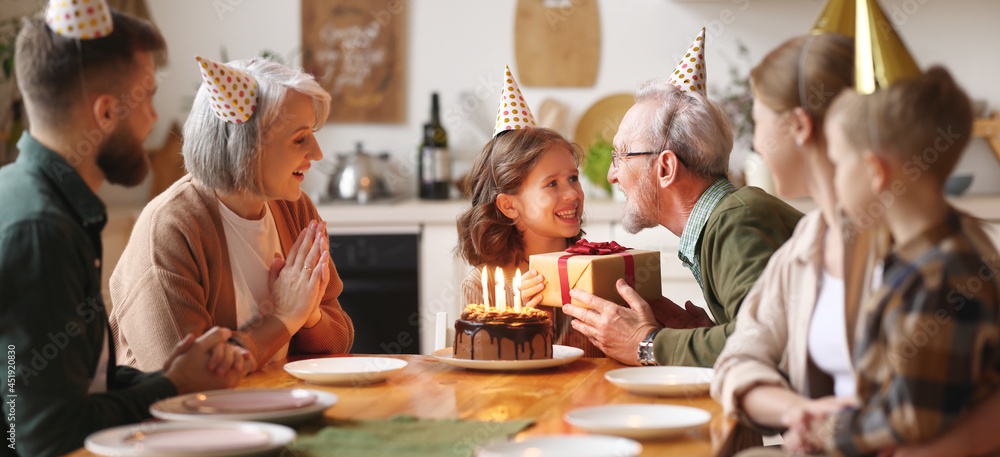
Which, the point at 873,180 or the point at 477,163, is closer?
the point at 873,180

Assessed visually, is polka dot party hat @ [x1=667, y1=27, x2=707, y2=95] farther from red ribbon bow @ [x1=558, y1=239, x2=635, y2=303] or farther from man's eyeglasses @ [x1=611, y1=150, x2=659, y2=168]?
red ribbon bow @ [x1=558, y1=239, x2=635, y2=303]

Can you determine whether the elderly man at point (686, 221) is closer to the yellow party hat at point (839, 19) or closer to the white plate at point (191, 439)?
the yellow party hat at point (839, 19)

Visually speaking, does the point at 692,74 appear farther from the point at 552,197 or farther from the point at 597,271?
the point at 597,271

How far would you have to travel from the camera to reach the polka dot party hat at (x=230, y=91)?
5.61ft

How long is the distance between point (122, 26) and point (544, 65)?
10.3ft

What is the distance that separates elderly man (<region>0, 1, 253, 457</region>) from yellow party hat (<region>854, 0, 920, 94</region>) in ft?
3.29

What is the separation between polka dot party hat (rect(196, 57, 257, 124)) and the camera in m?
1.71

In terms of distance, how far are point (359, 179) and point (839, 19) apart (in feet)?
10.2

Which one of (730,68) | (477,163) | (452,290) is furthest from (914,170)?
(730,68)

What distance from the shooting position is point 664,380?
4.87ft

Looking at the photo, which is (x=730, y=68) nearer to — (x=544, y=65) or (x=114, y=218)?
(x=544, y=65)

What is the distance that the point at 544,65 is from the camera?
4.34 metres

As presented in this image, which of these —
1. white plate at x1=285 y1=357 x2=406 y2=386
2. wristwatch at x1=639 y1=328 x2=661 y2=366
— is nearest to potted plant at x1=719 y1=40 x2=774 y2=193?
wristwatch at x1=639 y1=328 x2=661 y2=366

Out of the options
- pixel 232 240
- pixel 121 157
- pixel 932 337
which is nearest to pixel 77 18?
pixel 121 157
